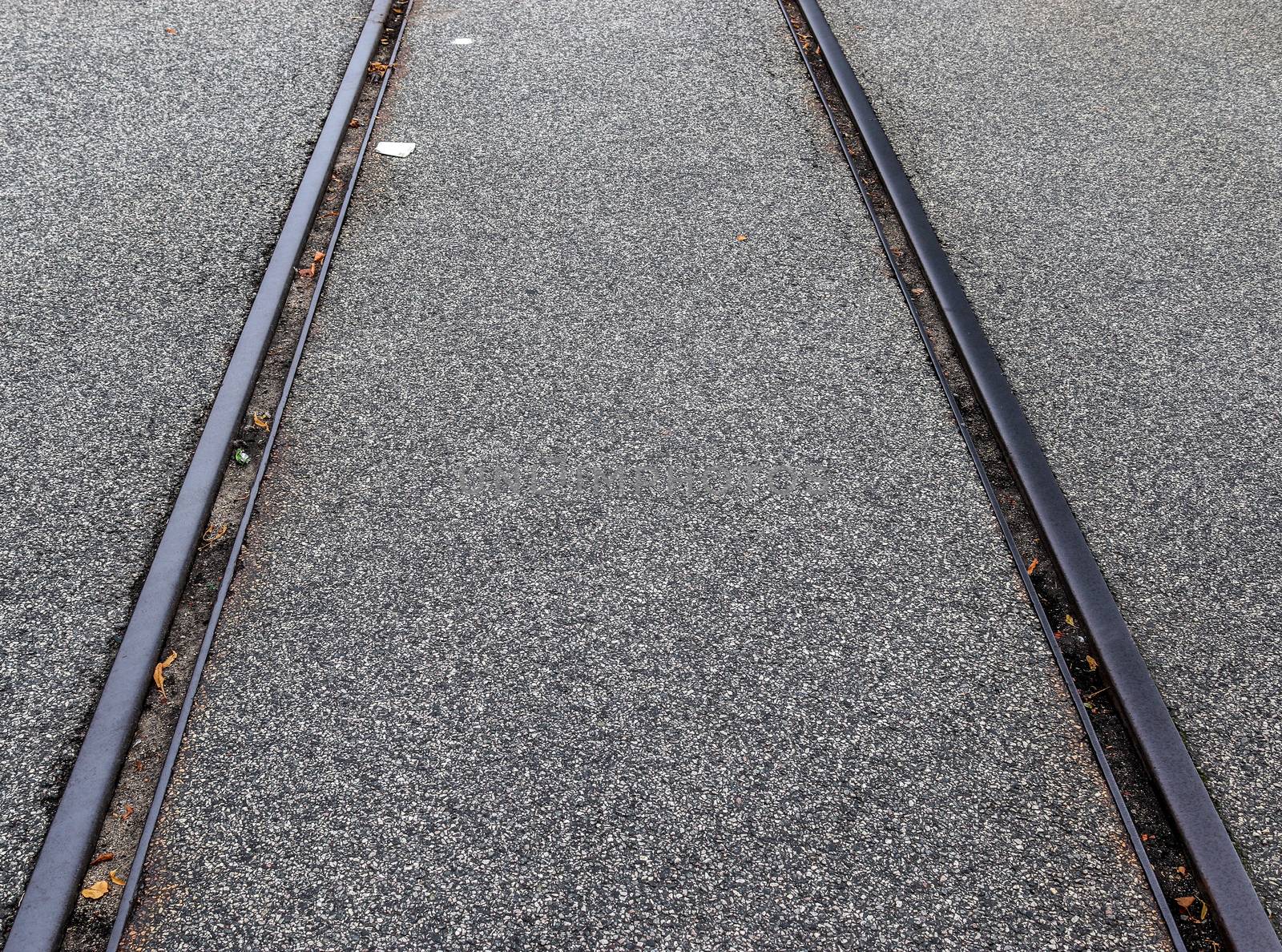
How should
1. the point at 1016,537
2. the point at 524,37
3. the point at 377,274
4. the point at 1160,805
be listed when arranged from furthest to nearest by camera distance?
the point at 524,37 < the point at 377,274 < the point at 1016,537 < the point at 1160,805

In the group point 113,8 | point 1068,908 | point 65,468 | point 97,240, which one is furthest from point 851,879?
point 113,8

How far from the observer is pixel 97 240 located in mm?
4164

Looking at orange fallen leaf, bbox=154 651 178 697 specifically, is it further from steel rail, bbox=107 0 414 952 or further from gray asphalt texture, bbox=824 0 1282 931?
gray asphalt texture, bbox=824 0 1282 931

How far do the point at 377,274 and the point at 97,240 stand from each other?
118cm

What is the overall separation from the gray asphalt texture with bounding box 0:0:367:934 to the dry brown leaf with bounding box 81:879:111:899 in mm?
142

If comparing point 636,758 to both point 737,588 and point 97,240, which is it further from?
point 97,240

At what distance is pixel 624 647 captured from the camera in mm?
2717

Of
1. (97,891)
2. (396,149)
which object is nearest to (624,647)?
(97,891)

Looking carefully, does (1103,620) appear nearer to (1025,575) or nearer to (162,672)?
(1025,575)

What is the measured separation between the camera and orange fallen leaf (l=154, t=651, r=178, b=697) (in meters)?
2.59

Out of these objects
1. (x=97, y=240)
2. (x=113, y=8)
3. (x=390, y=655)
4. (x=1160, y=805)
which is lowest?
(x=1160, y=805)

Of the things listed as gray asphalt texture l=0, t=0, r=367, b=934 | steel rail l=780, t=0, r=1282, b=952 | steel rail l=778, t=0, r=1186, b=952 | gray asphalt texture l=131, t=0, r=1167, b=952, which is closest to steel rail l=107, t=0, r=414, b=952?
gray asphalt texture l=131, t=0, r=1167, b=952

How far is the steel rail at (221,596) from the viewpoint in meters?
2.20

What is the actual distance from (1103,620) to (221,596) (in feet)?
7.99
